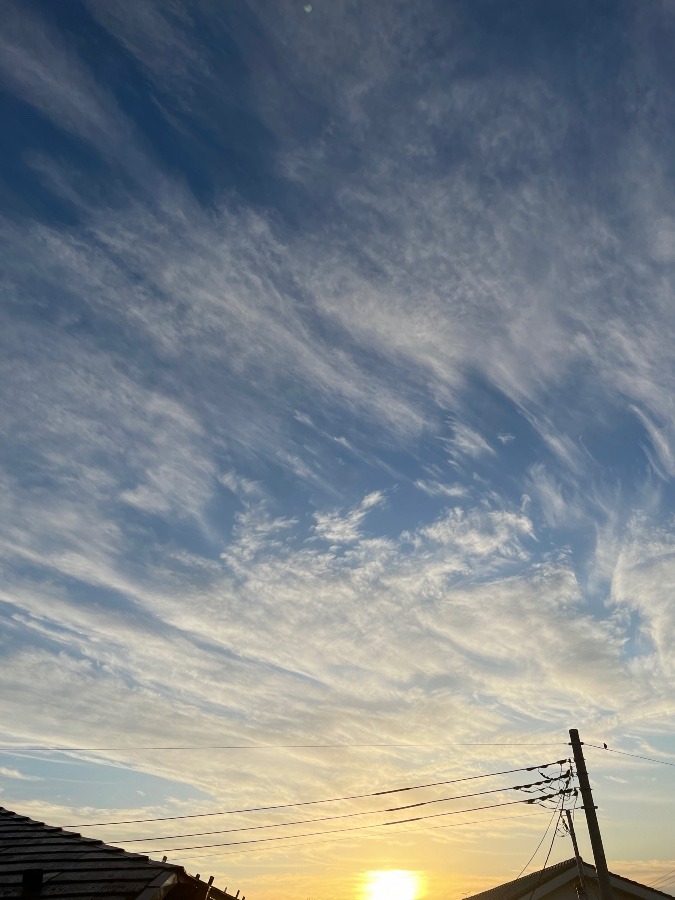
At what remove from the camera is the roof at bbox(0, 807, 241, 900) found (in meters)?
7.52

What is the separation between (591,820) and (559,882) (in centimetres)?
1130

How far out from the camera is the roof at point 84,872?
7.52 meters

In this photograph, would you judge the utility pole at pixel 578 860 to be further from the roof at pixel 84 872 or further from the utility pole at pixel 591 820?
the roof at pixel 84 872

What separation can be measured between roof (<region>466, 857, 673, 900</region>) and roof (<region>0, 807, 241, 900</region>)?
2342 centimetres

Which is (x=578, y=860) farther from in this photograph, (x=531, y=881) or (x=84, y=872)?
(x=84, y=872)

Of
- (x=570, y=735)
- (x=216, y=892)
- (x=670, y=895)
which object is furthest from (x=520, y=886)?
(x=216, y=892)

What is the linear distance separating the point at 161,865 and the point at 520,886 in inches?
1062

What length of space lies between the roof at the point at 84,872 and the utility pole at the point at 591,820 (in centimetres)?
1367

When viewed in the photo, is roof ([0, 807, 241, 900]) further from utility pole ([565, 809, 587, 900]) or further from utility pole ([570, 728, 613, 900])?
utility pole ([565, 809, 587, 900])

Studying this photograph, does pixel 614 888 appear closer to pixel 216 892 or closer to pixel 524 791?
pixel 524 791

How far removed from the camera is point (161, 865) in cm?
883

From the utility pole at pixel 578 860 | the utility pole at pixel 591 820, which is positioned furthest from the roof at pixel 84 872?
the utility pole at pixel 578 860

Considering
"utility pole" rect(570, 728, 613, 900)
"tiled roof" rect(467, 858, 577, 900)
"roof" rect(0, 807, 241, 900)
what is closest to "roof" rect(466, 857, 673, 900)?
A: "tiled roof" rect(467, 858, 577, 900)

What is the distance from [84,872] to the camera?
8383 mm
